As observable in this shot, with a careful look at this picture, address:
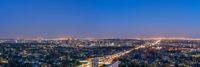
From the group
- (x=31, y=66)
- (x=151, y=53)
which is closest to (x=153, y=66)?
(x=31, y=66)

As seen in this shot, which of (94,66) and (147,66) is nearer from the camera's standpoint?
(94,66)

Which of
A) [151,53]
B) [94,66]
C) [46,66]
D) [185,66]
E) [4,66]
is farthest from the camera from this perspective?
[151,53]

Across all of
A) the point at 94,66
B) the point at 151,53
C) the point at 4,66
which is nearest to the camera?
the point at 94,66

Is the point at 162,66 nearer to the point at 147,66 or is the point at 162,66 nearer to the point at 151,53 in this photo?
the point at 147,66

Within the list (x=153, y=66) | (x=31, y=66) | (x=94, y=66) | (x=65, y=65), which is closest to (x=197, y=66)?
(x=153, y=66)

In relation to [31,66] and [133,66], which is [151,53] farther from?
[31,66]

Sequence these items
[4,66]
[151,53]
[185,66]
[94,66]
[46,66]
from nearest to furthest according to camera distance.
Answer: [94,66] < [4,66] < [46,66] < [185,66] < [151,53]

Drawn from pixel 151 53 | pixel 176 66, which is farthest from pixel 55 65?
pixel 151 53

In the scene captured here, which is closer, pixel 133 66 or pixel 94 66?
pixel 94 66
